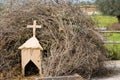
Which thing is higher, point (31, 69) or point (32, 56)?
point (32, 56)

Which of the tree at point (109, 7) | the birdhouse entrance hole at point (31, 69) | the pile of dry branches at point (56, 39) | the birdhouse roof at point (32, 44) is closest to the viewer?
the pile of dry branches at point (56, 39)

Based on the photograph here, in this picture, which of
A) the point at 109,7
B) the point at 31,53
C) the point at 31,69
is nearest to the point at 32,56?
the point at 31,53

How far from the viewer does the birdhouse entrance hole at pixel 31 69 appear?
31.2ft

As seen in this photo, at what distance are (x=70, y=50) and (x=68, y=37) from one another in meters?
0.40

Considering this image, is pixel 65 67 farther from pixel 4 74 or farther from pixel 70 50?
pixel 4 74

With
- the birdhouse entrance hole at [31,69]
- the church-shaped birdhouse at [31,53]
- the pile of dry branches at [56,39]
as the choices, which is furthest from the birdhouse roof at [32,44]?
the birdhouse entrance hole at [31,69]

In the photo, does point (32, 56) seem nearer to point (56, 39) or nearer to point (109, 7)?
point (56, 39)

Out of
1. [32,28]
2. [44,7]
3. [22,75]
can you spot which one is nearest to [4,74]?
[22,75]

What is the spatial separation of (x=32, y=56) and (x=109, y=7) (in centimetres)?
2469

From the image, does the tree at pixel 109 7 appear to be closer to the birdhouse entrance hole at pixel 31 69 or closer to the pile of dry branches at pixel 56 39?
the pile of dry branches at pixel 56 39

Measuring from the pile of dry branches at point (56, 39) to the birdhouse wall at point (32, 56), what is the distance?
161 millimetres

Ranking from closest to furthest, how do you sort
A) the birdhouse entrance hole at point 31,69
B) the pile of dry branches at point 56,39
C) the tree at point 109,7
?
the pile of dry branches at point 56,39, the birdhouse entrance hole at point 31,69, the tree at point 109,7

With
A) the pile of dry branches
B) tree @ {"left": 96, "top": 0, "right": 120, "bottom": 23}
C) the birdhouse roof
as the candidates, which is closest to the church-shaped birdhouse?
the birdhouse roof

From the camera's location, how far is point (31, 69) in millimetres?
9617
